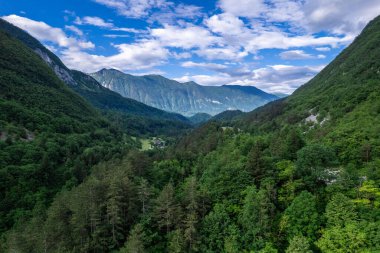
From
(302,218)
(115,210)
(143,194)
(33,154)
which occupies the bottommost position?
(33,154)

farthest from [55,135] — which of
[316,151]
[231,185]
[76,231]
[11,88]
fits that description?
[316,151]

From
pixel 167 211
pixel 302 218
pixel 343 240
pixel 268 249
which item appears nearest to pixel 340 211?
pixel 343 240

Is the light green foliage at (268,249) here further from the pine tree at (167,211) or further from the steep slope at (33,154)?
the steep slope at (33,154)

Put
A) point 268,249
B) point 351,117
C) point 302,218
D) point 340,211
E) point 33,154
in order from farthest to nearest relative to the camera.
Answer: point 33,154 → point 351,117 → point 302,218 → point 268,249 → point 340,211

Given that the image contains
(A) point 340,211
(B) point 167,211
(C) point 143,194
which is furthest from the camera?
(C) point 143,194

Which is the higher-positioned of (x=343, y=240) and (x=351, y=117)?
(x=351, y=117)

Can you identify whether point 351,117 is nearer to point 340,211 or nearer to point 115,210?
point 340,211

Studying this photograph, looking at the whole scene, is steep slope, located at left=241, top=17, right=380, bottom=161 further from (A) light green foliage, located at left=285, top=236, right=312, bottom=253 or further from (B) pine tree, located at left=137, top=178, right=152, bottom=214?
(B) pine tree, located at left=137, top=178, right=152, bottom=214

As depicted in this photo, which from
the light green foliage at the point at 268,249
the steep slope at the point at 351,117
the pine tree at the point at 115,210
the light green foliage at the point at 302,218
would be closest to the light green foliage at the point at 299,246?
the light green foliage at the point at 268,249

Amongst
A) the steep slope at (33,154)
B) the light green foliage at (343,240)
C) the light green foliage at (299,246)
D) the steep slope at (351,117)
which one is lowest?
the steep slope at (33,154)

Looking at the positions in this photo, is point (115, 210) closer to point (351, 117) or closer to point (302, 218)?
point (302, 218)

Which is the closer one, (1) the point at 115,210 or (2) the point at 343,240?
(2) the point at 343,240
